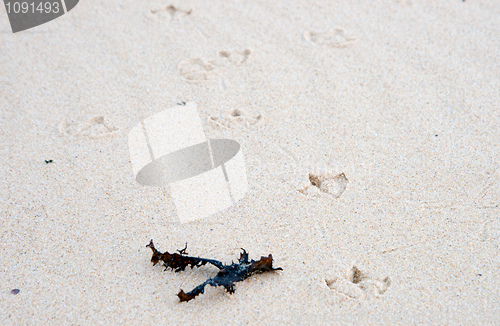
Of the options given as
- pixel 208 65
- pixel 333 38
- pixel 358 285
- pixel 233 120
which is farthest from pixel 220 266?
pixel 333 38

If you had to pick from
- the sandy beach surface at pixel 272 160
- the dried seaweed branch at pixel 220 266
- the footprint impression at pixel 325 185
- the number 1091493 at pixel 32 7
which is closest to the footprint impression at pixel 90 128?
the sandy beach surface at pixel 272 160

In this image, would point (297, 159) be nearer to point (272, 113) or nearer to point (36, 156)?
point (272, 113)

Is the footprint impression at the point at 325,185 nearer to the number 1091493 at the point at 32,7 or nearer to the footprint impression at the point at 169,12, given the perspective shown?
the footprint impression at the point at 169,12

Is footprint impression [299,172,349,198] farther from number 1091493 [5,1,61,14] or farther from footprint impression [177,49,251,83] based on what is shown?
number 1091493 [5,1,61,14]

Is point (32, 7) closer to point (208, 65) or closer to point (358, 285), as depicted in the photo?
point (208, 65)

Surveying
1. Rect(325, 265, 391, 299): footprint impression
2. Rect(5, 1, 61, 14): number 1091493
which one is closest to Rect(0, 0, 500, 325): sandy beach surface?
Rect(325, 265, 391, 299): footprint impression
